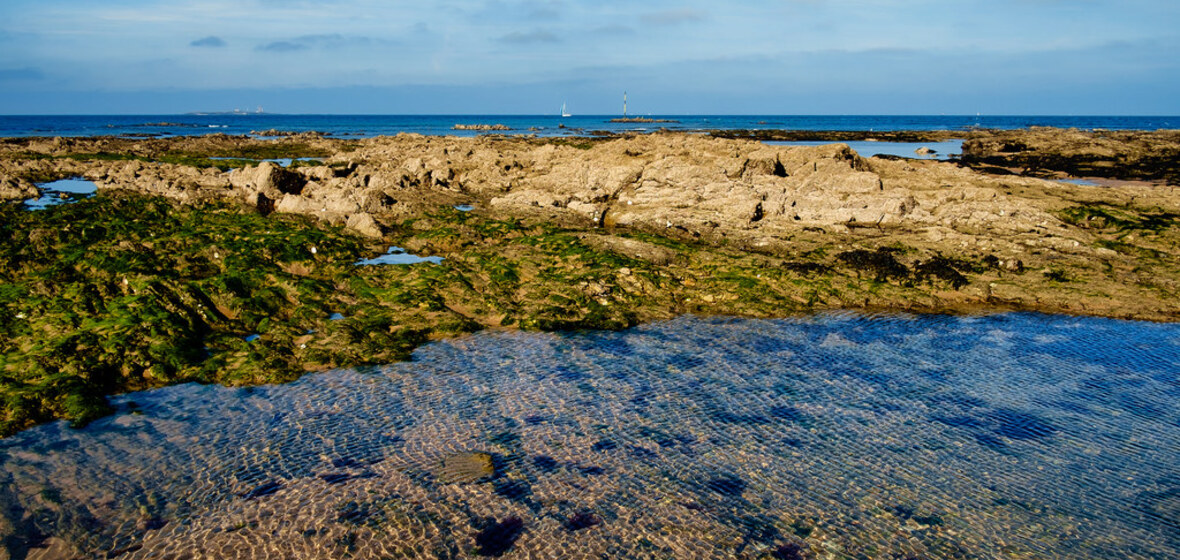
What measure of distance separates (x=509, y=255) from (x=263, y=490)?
11.8 metres

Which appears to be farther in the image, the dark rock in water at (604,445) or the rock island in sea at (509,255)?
the rock island in sea at (509,255)

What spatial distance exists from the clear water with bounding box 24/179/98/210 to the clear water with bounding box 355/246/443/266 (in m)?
15.7

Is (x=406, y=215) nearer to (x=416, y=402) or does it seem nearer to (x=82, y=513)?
(x=416, y=402)

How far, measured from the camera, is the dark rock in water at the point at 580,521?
826 cm

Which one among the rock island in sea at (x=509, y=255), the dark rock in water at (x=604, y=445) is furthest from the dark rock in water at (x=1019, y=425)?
the dark rock in water at (x=604, y=445)

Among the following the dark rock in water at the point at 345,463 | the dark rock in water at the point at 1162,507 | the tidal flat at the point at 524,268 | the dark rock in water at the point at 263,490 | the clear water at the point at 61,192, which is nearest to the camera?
the dark rock in water at the point at 1162,507

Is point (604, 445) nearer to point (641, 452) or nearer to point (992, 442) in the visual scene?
point (641, 452)

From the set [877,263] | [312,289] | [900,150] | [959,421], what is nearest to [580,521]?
[959,421]

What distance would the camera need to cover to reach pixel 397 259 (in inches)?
799

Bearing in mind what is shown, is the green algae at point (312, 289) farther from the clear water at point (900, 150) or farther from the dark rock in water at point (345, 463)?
the clear water at point (900, 150)

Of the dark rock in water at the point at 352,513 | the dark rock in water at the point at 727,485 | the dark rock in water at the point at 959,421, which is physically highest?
the dark rock in water at the point at 959,421

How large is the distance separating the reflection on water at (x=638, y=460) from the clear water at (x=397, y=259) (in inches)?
269

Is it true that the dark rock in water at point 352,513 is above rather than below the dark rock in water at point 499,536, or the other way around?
above

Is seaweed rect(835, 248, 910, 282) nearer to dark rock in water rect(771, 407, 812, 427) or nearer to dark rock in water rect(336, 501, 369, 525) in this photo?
dark rock in water rect(771, 407, 812, 427)
